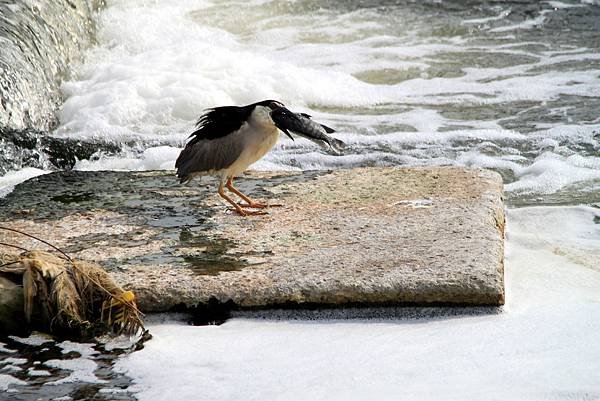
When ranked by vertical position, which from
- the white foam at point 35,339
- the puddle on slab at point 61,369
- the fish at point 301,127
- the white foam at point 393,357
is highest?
the fish at point 301,127

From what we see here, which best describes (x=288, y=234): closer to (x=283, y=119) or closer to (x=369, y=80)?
(x=283, y=119)

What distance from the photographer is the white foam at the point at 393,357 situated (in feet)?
11.2

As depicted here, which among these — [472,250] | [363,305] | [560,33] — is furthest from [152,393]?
[560,33]

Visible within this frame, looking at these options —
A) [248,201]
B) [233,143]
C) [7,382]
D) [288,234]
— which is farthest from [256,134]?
[7,382]

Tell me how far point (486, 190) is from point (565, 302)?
1.37 metres

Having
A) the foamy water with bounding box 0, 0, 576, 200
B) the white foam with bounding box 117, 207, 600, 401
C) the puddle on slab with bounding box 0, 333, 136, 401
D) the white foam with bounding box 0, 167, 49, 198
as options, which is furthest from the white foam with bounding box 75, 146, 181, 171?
the puddle on slab with bounding box 0, 333, 136, 401

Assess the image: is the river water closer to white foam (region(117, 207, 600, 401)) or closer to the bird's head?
white foam (region(117, 207, 600, 401))

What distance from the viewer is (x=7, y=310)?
399 centimetres

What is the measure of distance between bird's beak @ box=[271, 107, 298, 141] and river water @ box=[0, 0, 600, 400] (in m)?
1.37

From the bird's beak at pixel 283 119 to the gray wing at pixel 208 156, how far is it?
279 millimetres

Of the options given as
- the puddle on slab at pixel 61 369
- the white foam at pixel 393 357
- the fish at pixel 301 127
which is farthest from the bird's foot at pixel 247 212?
the puddle on slab at pixel 61 369

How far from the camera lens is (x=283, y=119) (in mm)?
5285

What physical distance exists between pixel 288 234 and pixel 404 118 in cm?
390

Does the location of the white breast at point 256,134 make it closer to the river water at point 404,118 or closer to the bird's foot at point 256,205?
the bird's foot at point 256,205
